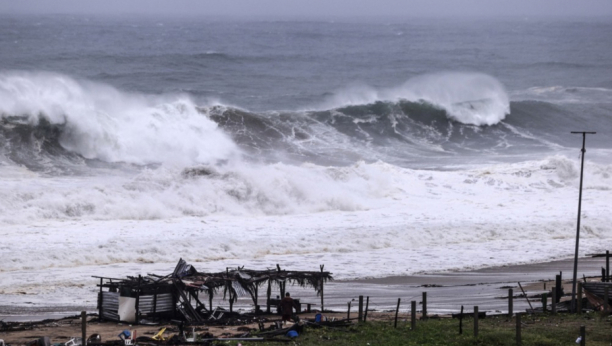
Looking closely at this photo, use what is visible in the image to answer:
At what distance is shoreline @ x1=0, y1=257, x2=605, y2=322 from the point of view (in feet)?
59.3

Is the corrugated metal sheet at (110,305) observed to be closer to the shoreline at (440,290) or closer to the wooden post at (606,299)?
the shoreline at (440,290)

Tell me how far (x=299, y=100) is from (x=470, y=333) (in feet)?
139

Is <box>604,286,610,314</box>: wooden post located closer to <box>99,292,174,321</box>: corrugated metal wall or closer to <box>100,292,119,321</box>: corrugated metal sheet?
<box>99,292,174,321</box>: corrugated metal wall

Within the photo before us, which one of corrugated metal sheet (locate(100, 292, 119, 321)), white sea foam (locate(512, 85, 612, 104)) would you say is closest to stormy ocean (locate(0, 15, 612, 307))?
white sea foam (locate(512, 85, 612, 104))

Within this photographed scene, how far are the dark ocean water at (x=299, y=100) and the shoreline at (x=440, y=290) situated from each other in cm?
1731

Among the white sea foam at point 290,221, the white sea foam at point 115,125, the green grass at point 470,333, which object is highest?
the white sea foam at point 115,125

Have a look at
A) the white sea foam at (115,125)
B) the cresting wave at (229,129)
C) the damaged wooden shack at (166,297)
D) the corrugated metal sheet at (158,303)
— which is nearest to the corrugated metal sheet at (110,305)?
the damaged wooden shack at (166,297)

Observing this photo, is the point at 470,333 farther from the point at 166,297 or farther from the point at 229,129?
the point at 229,129

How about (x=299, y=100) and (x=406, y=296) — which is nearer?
(x=406, y=296)

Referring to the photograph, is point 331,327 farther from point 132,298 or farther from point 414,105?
point 414,105

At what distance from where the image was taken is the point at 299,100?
186 feet

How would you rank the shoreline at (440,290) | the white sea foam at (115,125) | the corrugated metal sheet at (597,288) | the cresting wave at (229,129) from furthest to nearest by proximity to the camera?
the white sea foam at (115,125) < the cresting wave at (229,129) < the shoreline at (440,290) < the corrugated metal sheet at (597,288)

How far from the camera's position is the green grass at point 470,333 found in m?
14.5

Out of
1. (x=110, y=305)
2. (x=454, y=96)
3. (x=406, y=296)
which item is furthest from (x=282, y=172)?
(x=454, y=96)
